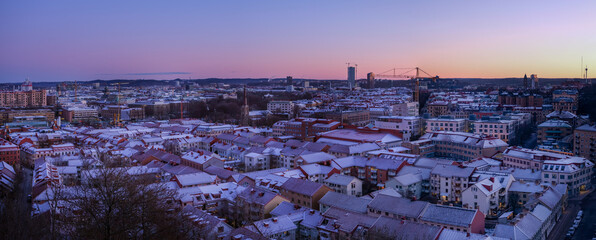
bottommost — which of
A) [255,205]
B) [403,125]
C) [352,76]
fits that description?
[255,205]

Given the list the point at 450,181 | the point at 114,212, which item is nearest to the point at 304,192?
the point at 450,181

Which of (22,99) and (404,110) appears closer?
(404,110)

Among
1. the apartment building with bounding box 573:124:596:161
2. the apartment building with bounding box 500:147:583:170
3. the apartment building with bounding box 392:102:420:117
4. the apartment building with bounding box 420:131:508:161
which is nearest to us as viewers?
the apartment building with bounding box 500:147:583:170

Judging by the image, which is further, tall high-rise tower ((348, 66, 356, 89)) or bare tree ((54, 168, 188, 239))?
tall high-rise tower ((348, 66, 356, 89))

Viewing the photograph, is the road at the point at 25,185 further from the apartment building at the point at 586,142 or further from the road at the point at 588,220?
the apartment building at the point at 586,142

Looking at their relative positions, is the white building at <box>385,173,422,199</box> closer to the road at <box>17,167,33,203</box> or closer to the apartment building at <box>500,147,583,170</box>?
the apartment building at <box>500,147,583,170</box>

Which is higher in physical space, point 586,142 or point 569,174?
point 586,142

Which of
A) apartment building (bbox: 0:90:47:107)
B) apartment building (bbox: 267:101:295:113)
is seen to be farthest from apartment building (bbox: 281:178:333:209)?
apartment building (bbox: 0:90:47:107)

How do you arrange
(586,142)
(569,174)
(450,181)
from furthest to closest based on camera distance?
(586,142) → (569,174) → (450,181)

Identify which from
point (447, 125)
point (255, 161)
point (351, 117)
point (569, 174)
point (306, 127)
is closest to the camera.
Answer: point (569, 174)

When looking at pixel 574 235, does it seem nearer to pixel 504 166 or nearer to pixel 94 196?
pixel 504 166

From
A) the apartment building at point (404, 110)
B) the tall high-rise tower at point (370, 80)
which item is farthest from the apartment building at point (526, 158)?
the tall high-rise tower at point (370, 80)

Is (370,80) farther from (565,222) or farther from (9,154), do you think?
(565,222)
